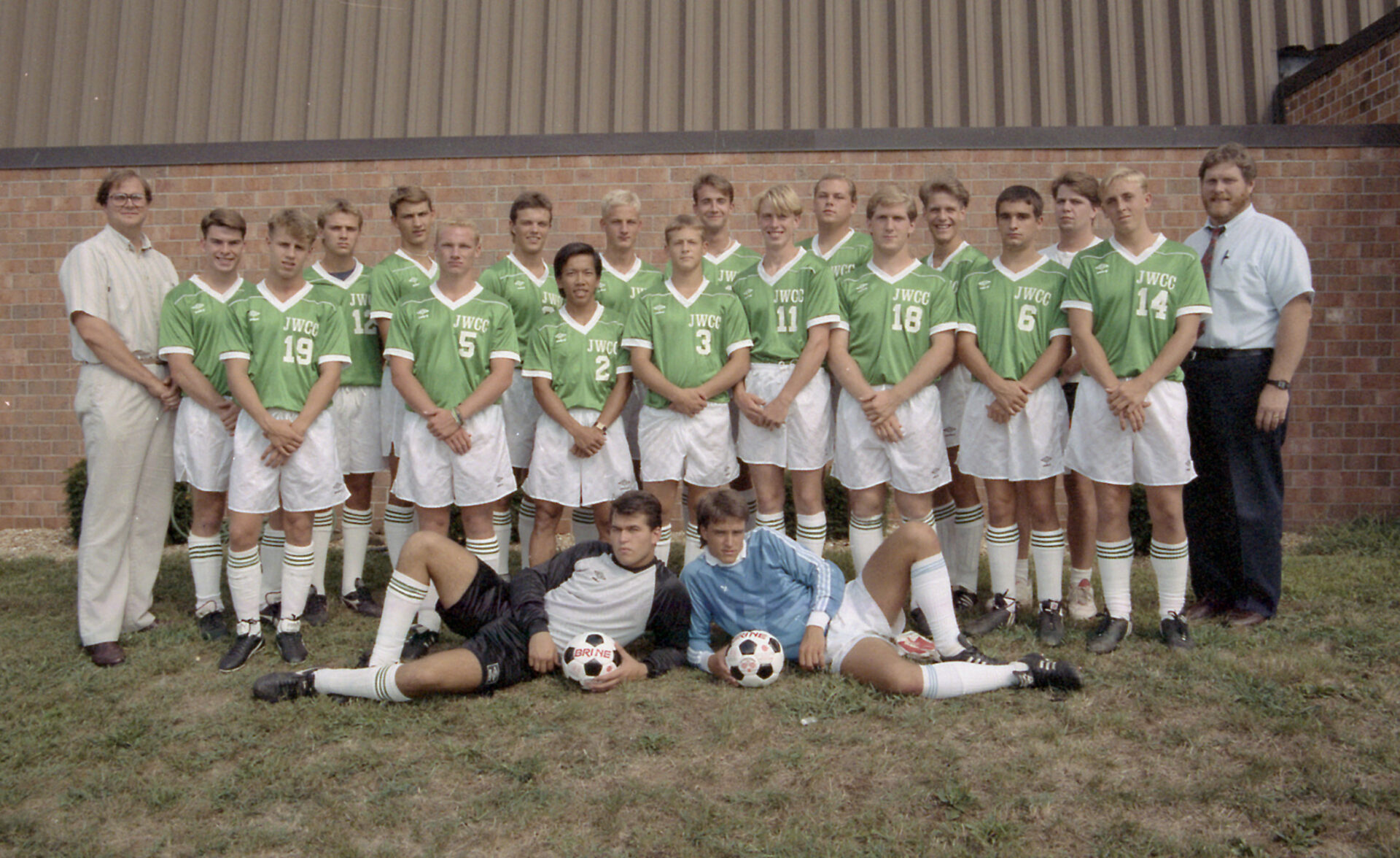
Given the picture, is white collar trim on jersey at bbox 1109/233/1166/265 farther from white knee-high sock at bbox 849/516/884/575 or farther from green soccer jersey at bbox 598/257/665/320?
green soccer jersey at bbox 598/257/665/320

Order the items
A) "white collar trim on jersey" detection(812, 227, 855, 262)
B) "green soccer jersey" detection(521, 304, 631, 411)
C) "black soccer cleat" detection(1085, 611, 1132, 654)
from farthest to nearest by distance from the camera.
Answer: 1. "white collar trim on jersey" detection(812, 227, 855, 262)
2. "green soccer jersey" detection(521, 304, 631, 411)
3. "black soccer cleat" detection(1085, 611, 1132, 654)

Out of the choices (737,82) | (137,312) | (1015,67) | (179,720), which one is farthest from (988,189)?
(179,720)

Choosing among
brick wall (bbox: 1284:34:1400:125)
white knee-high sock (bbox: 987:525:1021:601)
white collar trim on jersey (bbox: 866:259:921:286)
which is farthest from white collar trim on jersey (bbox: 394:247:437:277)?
brick wall (bbox: 1284:34:1400:125)

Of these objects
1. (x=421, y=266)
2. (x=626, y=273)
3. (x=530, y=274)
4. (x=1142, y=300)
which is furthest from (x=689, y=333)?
(x=1142, y=300)

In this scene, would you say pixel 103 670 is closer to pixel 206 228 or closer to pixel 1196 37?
pixel 206 228

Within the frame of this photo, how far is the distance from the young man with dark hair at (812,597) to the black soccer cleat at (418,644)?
4.12 ft

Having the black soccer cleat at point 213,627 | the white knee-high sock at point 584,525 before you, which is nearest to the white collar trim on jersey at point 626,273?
the white knee-high sock at point 584,525

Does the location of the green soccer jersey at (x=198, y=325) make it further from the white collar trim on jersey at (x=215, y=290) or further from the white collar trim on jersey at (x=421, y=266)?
the white collar trim on jersey at (x=421, y=266)

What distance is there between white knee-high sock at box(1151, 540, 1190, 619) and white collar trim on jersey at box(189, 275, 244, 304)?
4562mm

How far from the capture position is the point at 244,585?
4875 mm

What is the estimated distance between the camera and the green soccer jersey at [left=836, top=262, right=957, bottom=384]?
499cm

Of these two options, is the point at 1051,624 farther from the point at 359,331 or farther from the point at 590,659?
the point at 359,331

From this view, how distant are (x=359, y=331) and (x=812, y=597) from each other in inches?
116

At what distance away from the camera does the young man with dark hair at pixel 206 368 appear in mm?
4996
